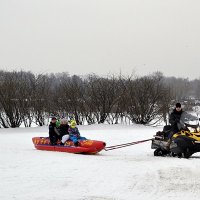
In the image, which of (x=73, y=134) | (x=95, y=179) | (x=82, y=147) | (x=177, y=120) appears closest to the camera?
(x=95, y=179)

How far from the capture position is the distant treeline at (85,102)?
29422 mm

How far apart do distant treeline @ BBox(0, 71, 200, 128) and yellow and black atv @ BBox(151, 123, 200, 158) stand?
16.0m

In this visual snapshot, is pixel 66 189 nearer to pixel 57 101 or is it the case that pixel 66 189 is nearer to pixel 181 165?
pixel 181 165

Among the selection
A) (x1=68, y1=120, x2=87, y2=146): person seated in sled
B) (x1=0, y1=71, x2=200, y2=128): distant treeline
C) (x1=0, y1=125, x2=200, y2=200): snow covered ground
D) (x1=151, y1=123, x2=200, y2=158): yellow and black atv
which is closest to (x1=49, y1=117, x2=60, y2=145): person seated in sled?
(x1=68, y1=120, x2=87, y2=146): person seated in sled

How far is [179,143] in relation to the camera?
12.8 meters

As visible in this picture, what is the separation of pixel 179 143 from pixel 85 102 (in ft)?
58.2

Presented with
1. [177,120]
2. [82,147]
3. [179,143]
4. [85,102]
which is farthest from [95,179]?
[85,102]

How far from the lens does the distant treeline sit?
29422 mm

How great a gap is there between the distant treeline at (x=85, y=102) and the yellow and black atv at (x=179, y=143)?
16.0m

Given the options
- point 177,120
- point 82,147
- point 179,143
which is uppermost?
point 177,120

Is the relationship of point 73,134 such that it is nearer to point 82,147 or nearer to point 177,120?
point 82,147

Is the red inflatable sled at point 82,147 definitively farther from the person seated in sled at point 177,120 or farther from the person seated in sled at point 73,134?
the person seated in sled at point 177,120

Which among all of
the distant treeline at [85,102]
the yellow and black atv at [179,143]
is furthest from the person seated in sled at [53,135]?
the distant treeline at [85,102]

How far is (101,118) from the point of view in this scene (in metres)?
30.1
